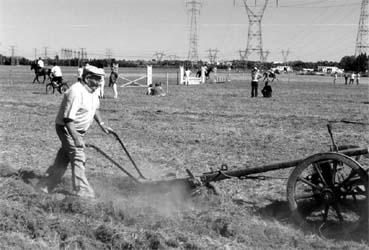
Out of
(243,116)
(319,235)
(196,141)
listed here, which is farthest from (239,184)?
(243,116)

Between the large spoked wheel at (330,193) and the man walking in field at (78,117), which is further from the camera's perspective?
the man walking in field at (78,117)

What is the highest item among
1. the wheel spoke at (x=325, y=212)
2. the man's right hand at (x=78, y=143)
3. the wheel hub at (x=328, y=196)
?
the man's right hand at (x=78, y=143)

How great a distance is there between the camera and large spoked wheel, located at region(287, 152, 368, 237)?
5199 mm

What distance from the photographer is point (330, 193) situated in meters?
5.45

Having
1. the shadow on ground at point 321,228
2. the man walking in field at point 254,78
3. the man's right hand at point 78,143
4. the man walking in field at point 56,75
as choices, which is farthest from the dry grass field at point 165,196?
the man walking in field at point 254,78

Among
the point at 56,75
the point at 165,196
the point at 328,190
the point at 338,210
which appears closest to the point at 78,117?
the point at 165,196

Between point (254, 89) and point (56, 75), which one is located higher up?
point (56, 75)

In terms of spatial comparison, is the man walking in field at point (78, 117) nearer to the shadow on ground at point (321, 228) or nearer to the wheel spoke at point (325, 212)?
the shadow on ground at point (321, 228)

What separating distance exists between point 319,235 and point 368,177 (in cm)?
85

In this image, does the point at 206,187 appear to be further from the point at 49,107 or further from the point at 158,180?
the point at 49,107

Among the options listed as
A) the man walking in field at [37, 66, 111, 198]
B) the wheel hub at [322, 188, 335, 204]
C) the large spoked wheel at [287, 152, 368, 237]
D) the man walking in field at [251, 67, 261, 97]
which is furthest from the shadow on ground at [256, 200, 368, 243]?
the man walking in field at [251, 67, 261, 97]

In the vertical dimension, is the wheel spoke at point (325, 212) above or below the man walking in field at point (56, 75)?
below

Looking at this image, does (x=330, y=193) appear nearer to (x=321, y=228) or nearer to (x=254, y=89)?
(x=321, y=228)

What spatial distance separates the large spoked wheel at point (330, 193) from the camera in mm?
5199
